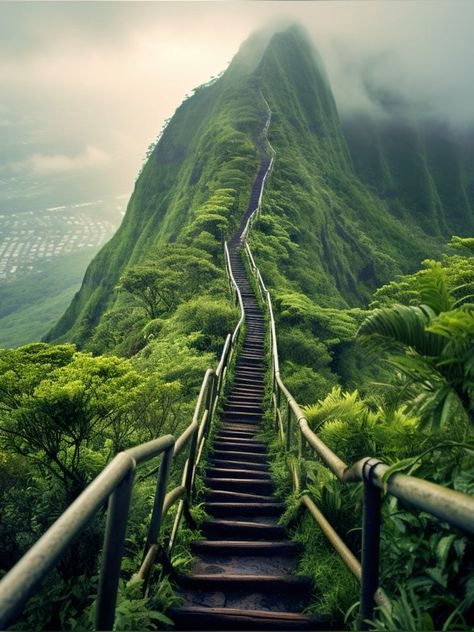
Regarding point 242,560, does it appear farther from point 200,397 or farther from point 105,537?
point 105,537

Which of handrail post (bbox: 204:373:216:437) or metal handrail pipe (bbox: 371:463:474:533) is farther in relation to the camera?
handrail post (bbox: 204:373:216:437)

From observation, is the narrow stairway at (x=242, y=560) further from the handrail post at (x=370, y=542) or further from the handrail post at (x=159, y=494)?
the handrail post at (x=370, y=542)

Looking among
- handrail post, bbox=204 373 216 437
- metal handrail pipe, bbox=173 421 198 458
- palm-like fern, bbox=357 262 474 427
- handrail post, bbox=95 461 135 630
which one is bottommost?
handrail post, bbox=204 373 216 437

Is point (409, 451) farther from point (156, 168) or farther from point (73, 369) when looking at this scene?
point (156, 168)

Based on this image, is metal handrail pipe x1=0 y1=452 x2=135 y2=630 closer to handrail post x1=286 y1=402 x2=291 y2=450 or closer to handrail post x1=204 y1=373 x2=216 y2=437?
handrail post x1=286 y1=402 x2=291 y2=450

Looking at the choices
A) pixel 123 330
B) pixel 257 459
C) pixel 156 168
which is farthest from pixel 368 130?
pixel 257 459

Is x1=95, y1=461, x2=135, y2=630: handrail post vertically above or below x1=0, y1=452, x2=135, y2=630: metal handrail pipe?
below

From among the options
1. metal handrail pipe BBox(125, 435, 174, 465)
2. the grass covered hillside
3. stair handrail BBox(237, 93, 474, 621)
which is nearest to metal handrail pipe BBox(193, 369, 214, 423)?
stair handrail BBox(237, 93, 474, 621)
